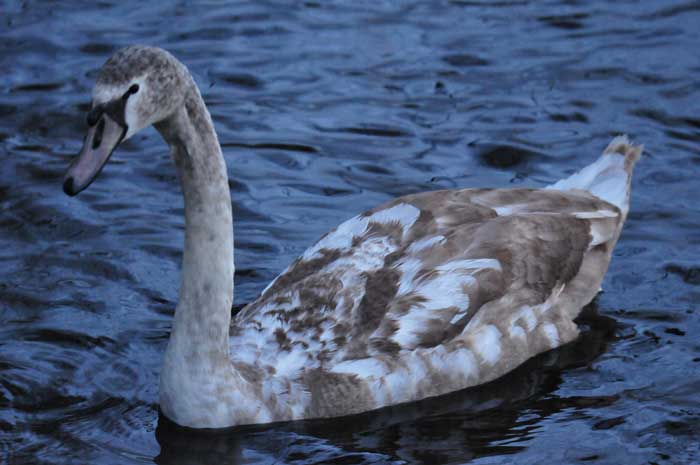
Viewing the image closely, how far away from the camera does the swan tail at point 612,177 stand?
9.66m

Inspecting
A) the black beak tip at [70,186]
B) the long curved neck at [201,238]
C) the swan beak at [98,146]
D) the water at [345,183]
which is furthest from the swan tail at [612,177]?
the black beak tip at [70,186]

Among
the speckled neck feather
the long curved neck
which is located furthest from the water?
the long curved neck

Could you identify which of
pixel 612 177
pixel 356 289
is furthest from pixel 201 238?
pixel 612 177

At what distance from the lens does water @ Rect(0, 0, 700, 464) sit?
790 centimetres

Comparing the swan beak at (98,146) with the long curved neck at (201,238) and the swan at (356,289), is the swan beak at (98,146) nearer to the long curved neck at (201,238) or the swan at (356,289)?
the swan at (356,289)

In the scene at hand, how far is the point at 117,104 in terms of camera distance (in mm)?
6727

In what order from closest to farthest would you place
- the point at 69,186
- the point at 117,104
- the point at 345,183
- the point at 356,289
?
the point at 69,186 < the point at 117,104 < the point at 356,289 < the point at 345,183

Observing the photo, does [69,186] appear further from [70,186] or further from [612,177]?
[612,177]

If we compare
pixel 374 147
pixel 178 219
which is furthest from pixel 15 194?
pixel 374 147

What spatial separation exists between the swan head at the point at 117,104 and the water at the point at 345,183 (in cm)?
172

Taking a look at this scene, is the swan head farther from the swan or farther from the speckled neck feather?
the speckled neck feather

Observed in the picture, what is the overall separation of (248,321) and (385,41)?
5762 millimetres

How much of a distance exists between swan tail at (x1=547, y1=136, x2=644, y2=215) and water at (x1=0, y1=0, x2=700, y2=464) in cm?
54

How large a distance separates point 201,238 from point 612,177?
341cm
